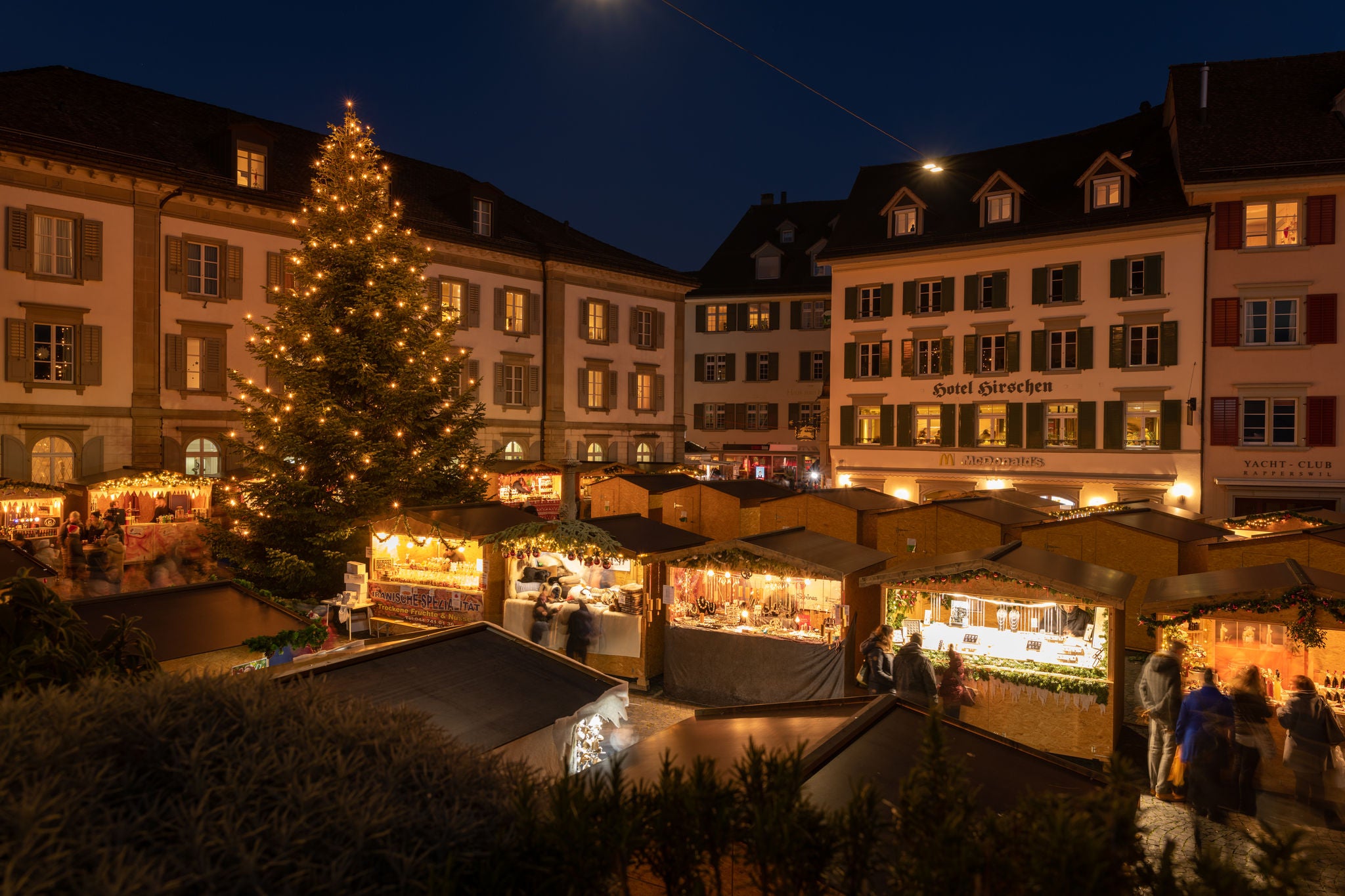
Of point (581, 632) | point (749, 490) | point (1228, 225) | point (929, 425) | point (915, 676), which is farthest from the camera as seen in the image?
point (929, 425)

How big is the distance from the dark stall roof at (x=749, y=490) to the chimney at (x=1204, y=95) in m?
19.6

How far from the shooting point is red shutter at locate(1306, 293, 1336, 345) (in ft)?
90.9

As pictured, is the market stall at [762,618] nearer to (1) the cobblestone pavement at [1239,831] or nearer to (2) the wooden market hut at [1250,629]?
(2) the wooden market hut at [1250,629]

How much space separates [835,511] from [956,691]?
1034 cm

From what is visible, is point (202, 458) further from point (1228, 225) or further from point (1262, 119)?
point (1262, 119)

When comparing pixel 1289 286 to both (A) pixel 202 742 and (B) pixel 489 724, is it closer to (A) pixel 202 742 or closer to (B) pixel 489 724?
(B) pixel 489 724

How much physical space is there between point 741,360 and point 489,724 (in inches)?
1809

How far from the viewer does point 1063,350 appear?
105ft

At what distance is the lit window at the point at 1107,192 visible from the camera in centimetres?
3127

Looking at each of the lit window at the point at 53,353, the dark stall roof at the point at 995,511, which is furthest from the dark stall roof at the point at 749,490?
the lit window at the point at 53,353

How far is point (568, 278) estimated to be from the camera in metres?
40.6

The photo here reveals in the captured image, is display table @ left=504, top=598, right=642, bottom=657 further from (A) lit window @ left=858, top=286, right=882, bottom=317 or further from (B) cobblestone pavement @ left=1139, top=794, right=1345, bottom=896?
(A) lit window @ left=858, top=286, right=882, bottom=317

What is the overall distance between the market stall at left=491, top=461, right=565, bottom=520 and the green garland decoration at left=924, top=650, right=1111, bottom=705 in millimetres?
18126

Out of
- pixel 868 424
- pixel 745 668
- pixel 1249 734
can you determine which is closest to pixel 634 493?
pixel 745 668
